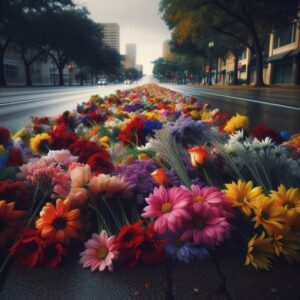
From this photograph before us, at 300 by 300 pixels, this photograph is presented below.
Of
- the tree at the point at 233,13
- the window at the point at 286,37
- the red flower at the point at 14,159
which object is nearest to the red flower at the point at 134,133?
the red flower at the point at 14,159

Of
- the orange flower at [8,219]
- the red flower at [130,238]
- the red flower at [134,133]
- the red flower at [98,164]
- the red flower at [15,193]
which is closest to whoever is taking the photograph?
the red flower at [130,238]

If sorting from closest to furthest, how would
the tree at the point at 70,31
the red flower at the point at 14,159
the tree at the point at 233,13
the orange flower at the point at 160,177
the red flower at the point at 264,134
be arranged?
1. the orange flower at the point at 160,177
2. the red flower at the point at 14,159
3. the red flower at the point at 264,134
4. the tree at the point at 233,13
5. the tree at the point at 70,31

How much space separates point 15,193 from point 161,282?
71 centimetres

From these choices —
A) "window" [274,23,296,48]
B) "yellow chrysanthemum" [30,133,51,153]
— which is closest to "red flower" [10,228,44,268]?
"yellow chrysanthemum" [30,133,51,153]

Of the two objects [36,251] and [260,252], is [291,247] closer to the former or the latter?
[260,252]

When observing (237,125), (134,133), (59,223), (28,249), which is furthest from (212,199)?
(237,125)

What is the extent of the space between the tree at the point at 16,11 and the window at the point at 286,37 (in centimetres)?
2790

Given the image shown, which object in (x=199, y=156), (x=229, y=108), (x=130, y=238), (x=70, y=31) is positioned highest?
(x=70, y=31)

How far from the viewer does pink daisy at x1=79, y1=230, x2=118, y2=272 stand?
123 cm

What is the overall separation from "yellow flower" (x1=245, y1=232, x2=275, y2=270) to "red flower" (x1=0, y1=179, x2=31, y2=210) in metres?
0.92

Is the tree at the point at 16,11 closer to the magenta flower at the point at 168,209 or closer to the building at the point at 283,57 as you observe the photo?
the building at the point at 283,57

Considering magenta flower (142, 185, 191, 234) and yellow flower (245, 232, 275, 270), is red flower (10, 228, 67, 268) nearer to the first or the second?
magenta flower (142, 185, 191, 234)

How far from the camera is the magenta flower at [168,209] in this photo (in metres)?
1.25

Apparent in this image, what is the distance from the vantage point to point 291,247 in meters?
1.26
